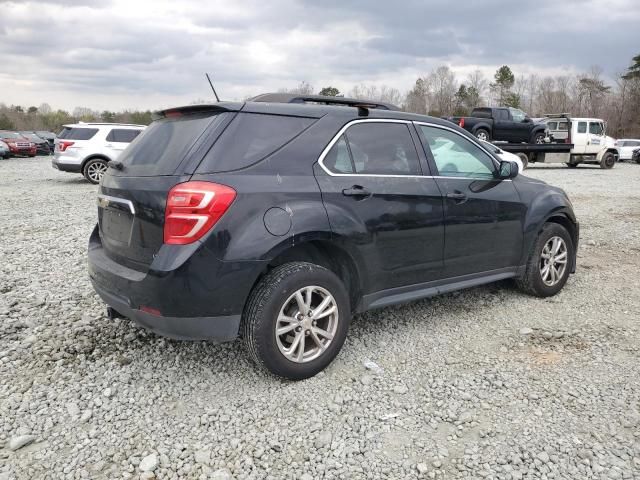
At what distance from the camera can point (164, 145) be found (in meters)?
3.29

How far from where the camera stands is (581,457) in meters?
2.54

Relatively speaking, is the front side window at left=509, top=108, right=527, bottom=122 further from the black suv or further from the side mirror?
the black suv

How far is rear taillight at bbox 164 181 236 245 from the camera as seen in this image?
2.84 meters

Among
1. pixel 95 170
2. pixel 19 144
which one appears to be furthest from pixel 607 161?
pixel 19 144

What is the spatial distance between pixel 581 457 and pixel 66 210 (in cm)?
971

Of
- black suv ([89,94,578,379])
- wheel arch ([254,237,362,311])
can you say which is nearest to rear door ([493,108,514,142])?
black suv ([89,94,578,379])

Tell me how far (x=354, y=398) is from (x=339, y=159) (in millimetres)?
1538


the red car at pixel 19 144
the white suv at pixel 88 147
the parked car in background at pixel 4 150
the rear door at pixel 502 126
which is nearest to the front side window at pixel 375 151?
the white suv at pixel 88 147

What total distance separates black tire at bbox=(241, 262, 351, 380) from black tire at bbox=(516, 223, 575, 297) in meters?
2.28

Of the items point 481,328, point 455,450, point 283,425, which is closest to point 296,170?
point 283,425

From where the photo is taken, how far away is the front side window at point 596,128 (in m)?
23.4

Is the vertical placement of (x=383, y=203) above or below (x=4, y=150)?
below

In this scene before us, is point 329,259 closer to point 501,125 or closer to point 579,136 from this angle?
point 501,125

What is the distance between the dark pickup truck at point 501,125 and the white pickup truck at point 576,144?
828mm
